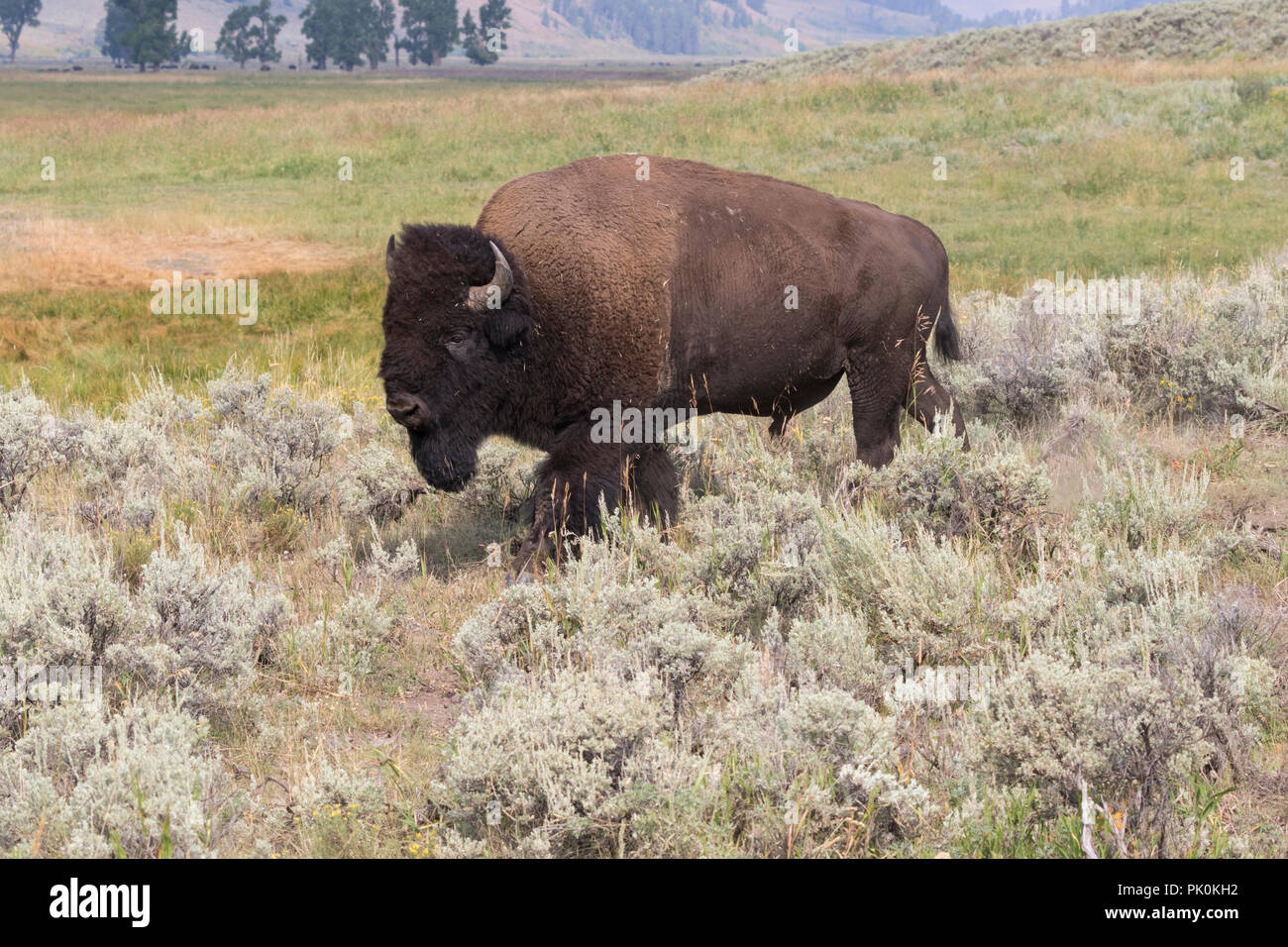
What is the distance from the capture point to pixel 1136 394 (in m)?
7.77

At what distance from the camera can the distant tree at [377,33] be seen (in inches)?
5787

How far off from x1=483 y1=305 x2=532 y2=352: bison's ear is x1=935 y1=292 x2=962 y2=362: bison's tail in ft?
7.93

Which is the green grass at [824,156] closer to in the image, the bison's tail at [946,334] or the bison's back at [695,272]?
the bison's tail at [946,334]

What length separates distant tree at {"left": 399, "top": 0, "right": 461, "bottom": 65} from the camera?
15038cm

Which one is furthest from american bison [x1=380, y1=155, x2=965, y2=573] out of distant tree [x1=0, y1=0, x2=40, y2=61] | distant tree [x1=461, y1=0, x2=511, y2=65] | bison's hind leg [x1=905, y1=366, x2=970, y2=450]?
distant tree [x1=0, y1=0, x2=40, y2=61]

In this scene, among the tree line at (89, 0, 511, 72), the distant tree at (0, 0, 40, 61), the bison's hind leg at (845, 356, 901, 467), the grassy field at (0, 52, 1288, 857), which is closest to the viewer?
the grassy field at (0, 52, 1288, 857)

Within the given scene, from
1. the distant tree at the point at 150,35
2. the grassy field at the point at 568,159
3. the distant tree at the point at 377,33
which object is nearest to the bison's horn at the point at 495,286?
the grassy field at the point at 568,159

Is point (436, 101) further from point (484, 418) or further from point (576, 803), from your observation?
point (576, 803)

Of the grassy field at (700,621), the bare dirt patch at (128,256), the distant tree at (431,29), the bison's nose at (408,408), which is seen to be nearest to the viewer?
the grassy field at (700,621)

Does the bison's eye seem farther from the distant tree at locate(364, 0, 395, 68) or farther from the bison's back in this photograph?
the distant tree at locate(364, 0, 395, 68)

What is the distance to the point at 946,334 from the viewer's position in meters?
6.23
